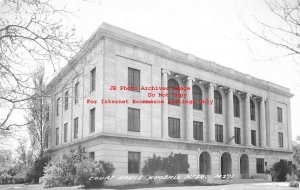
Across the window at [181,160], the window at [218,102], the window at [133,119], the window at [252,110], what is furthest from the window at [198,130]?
the window at [252,110]

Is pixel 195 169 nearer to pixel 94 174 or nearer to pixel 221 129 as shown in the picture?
pixel 221 129

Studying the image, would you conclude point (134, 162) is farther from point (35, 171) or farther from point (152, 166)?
point (35, 171)

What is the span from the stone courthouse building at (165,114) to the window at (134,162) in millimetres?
102

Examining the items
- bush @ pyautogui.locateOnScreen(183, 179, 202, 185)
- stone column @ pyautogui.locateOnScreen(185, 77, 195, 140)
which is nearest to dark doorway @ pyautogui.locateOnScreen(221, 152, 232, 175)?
stone column @ pyautogui.locateOnScreen(185, 77, 195, 140)

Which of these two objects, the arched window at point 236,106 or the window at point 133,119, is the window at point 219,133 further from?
the window at point 133,119

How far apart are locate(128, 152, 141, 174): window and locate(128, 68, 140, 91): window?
711cm

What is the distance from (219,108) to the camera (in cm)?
4919

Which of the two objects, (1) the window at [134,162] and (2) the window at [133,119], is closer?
(1) the window at [134,162]

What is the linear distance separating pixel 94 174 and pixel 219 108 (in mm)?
24543

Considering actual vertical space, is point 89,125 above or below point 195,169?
above

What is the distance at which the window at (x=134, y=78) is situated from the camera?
3725cm

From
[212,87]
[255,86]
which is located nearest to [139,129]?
[212,87]

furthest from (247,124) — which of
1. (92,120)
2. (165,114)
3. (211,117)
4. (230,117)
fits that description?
(92,120)

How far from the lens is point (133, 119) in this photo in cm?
3653
